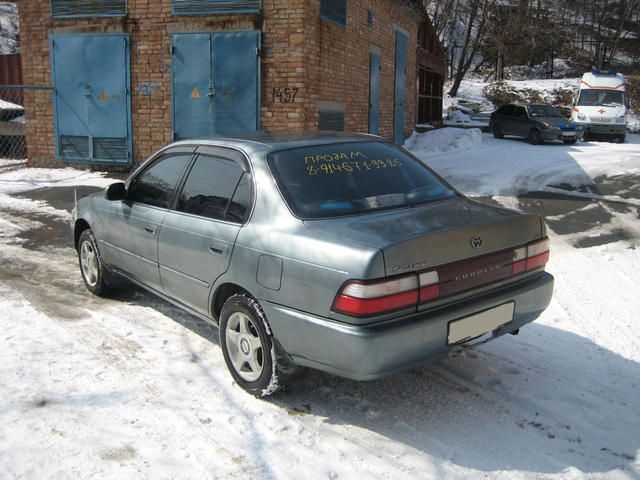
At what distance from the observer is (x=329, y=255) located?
316cm

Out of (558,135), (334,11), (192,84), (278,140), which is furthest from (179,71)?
(558,135)

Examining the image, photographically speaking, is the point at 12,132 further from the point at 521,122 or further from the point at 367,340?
the point at 521,122

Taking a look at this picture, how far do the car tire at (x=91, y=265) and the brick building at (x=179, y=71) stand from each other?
5923 mm

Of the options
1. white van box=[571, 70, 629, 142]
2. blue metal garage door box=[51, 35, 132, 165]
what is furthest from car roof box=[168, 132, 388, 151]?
white van box=[571, 70, 629, 142]

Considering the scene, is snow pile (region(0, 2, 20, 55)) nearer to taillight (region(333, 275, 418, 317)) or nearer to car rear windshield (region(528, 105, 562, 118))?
car rear windshield (region(528, 105, 562, 118))

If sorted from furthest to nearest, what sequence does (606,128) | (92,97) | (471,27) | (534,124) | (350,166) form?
(471,27) → (606,128) → (534,124) → (92,97) → (350,166)

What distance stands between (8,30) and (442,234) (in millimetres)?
35474

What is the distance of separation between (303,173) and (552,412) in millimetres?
2008

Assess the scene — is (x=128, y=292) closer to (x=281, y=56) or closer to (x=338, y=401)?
(x=338, y=401)

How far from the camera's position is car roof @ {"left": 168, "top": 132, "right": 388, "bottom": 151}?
159 inches

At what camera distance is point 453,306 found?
3336 mm

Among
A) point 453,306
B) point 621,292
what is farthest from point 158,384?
point 621,292

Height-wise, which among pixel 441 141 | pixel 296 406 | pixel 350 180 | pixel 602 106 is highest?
pixel 602 106

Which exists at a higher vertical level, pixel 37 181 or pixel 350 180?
pixel 350 180
